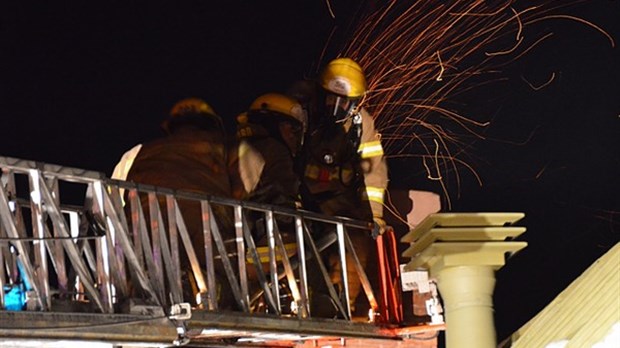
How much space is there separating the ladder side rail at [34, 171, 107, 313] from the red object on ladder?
339cm

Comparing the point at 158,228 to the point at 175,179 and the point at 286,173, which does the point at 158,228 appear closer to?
the point at 175,179

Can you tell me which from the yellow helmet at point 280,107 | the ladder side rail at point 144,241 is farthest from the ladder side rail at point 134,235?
the yellow helmet at point 280,107

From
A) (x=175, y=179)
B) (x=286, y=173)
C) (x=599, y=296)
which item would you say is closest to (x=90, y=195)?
(x=175, y=179)

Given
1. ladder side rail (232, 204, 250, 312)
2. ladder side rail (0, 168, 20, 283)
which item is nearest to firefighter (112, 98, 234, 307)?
ladder side rail (232, 204, 250, 312)

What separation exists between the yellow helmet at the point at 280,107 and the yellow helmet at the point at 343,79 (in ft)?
1.84

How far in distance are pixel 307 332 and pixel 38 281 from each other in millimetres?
2675

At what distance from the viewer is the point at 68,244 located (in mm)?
8297

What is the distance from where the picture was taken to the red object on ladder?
11.1 m

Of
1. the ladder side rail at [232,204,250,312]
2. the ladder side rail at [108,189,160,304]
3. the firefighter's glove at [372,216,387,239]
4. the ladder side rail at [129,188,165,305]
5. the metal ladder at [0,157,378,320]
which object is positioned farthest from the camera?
the firefighter's glove at [372,216,387,239]

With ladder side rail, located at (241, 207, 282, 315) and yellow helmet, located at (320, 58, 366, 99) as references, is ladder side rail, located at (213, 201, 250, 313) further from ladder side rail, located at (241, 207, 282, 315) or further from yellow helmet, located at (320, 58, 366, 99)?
yellow helmet, located at (320, 58, 366, 99)

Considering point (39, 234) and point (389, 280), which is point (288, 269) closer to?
point (389, 280)

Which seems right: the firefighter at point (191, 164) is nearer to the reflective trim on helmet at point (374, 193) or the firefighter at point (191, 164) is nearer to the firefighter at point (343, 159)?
the firefighter at point (343, 159)

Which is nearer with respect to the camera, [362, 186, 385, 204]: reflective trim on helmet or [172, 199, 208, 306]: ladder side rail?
[172, 199, 208, 306]: ladder side rail

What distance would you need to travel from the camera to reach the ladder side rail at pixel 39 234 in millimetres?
8062
